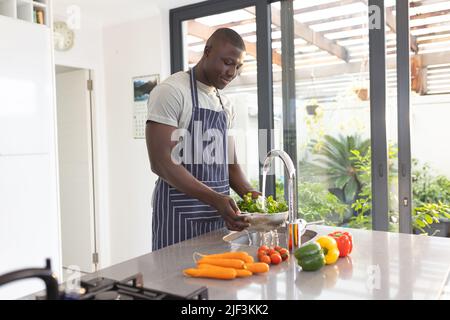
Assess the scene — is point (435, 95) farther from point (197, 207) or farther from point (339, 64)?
point (197, 207)

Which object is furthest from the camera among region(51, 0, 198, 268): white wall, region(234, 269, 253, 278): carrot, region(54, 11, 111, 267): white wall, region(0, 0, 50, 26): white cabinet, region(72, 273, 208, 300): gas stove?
region(54, 11, 111, 267): white wall

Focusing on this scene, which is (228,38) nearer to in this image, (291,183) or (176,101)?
(176,101)

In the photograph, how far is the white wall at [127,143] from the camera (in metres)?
3.85

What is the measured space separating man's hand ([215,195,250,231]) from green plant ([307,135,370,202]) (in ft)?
5.70

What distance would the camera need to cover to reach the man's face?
1.81m

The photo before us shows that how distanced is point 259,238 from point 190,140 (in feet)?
1.60

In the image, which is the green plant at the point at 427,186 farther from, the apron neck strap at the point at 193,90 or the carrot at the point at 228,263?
the carrot at the point at 228,263

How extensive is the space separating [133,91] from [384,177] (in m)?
2.25

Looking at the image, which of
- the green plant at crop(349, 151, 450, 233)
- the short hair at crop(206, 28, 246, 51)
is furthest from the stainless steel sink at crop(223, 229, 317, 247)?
the green plant at crop(349, 151, 450, 233)

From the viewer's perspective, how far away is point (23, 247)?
2.75 metres

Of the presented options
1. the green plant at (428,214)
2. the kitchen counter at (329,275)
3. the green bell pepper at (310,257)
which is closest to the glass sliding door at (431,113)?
the green plant at (428,214)

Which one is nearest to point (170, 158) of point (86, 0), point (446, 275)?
point (446, 275)

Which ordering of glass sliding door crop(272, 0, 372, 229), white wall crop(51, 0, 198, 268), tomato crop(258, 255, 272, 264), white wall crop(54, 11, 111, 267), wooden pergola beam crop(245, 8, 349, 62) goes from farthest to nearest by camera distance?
white wall crop(54, 11, 111, 267) → white wall crop(51, 0, 198, 268) → wooden pergola beam crop(245, 8, 349, 62) → glass sliding door crop(272, 0, 372, 229) → tomato crop(258, 255, 272, 264)

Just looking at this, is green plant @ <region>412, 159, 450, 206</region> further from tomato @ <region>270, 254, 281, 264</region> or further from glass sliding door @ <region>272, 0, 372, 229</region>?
tomato @ <region>270, 254, 281, 264</region>
